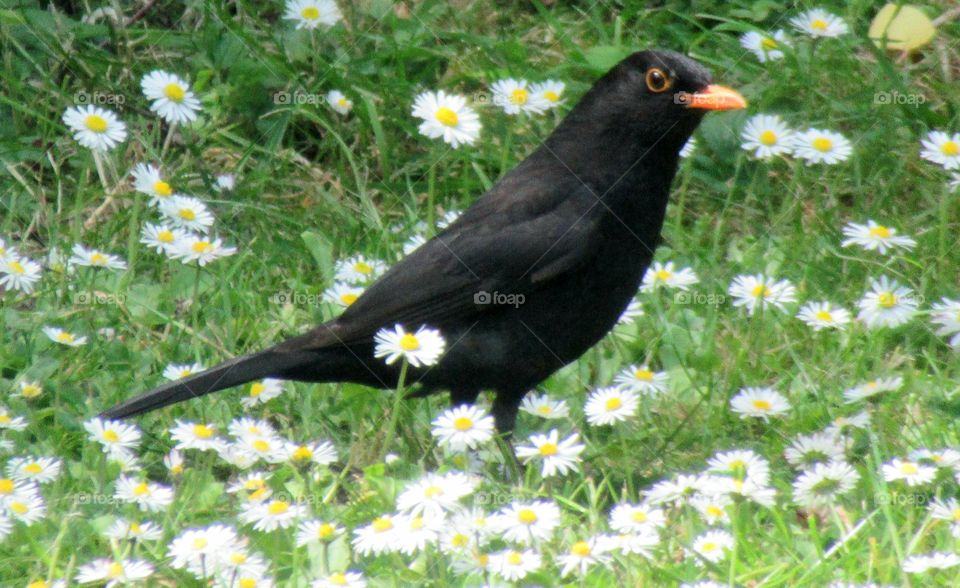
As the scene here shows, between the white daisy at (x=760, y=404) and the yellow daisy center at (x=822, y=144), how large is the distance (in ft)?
3.36

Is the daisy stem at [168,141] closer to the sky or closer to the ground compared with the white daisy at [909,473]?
closer to the sky

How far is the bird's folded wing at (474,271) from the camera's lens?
14.4 ft

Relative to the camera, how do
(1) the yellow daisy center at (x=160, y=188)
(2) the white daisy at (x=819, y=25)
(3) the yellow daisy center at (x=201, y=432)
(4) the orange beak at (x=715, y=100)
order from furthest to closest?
(2) the white daisy at (x=819, y=25) → (1) the yellow daisy center at (x=160, y=188) → (4) the orange beak at (x=715, y=100) → (3) the yellow daisy center at (x=201, y=432)

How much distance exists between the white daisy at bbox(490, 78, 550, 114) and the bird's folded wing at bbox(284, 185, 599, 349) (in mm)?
910

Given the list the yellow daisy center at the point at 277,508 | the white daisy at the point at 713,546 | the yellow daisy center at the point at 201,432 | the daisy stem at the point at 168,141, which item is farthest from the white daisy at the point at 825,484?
the daisy stem at the point at 168,141

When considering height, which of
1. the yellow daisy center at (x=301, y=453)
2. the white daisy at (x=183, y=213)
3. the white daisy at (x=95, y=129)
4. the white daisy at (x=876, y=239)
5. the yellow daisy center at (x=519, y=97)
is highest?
the yellow daisy center at (x=519, y=97)

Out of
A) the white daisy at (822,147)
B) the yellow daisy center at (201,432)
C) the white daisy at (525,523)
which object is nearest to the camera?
the white daisy at (525,523)

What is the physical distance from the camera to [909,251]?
216 inches

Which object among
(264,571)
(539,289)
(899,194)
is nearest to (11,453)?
(264,571)

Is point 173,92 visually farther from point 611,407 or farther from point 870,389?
point 870,389

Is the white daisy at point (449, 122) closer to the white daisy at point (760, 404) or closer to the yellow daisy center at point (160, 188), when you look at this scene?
the yellow daisy center at point (160, 188)

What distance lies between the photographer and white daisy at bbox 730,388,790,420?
4.33 m

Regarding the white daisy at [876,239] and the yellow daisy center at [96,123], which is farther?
the yellow daisy center at [96,123]

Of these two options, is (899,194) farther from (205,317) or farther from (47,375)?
(47,375)
